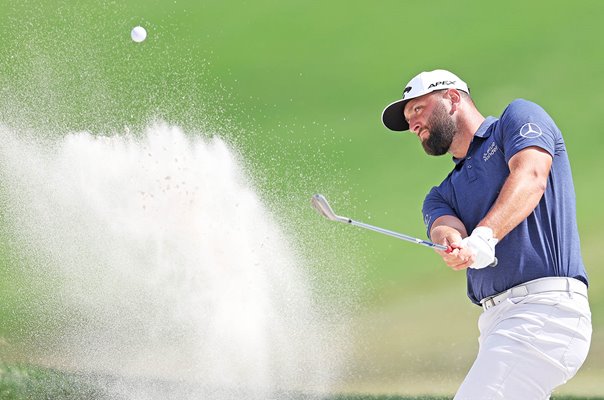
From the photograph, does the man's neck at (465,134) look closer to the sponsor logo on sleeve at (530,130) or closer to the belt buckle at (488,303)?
the sponsor logo on sleeve at (530,130)

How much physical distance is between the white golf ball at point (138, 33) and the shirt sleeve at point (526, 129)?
6886mm

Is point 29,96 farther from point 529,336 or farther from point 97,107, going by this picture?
point 529,336

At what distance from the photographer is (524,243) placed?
331cm

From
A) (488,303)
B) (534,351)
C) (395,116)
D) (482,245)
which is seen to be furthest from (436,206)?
(534,351)

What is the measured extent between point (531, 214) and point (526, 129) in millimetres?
344

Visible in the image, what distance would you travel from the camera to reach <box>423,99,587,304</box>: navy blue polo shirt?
3291 mm

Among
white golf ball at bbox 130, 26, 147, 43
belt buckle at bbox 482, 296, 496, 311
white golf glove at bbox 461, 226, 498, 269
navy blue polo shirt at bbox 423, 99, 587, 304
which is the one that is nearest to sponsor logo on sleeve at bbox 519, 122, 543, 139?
navy blue polo shirt at bbox 423, 99, 587, 304

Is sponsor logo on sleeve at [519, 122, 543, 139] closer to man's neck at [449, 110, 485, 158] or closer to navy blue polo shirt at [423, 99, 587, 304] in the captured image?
navy blue polo shirt at [423, 99, 587, 304]

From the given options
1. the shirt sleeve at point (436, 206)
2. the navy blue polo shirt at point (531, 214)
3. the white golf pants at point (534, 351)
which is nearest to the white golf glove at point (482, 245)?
the navy blue polo shirt at point (531, 214)

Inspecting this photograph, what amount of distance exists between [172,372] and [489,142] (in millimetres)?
8564

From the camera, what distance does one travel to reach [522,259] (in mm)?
3297

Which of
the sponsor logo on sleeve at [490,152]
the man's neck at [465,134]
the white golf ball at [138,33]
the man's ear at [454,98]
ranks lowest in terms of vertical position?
the sponsor logo on sleeve at [490,152]

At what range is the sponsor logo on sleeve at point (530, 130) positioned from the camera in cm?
331

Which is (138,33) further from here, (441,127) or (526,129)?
(526,129)
